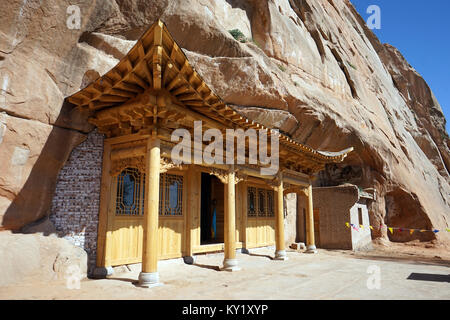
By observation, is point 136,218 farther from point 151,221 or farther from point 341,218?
point 341,218

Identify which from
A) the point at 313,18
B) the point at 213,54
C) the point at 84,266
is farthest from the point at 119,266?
the point at 313,18

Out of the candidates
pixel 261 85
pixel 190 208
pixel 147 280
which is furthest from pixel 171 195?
pixel 261 85

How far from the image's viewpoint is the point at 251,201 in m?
11.5

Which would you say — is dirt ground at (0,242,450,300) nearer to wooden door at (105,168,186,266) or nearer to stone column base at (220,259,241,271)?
stone column base at (220,259,241,271)

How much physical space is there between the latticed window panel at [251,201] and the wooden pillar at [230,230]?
11.1ft

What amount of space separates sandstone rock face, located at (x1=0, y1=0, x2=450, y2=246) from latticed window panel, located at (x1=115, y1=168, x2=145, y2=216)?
1.26 metres

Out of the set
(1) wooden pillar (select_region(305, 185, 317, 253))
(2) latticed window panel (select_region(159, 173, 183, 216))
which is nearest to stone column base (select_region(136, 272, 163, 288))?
(2) latticed window panel (select_region(159, 173, 183, 216))

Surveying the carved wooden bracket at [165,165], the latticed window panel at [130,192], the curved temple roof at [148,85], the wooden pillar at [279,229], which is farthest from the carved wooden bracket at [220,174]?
the wooden pillar at [279,229]

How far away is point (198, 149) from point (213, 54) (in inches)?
182

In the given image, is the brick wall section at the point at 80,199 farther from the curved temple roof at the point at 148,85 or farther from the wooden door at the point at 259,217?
the wooden door at the point at 259,217

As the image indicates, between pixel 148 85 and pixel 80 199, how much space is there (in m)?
2.72

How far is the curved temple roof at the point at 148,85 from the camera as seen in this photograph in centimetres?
500
